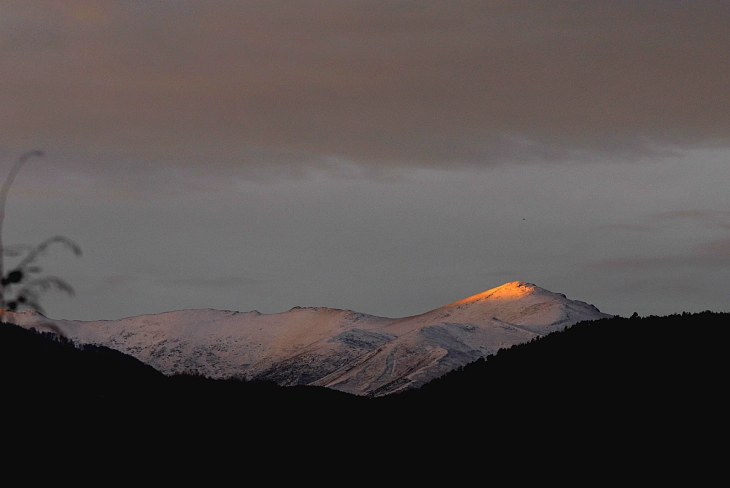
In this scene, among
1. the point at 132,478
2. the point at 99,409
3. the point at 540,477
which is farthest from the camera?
the point at 540,477

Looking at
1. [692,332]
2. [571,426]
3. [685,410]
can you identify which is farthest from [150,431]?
[692,332]

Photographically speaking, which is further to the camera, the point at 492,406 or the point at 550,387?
the point at 550,387

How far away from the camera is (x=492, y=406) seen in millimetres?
82438

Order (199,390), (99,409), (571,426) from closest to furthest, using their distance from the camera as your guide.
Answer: (99,409) < (199,390) < (571,426)

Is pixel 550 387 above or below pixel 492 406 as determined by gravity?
above

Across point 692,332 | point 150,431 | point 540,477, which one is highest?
point 692,332

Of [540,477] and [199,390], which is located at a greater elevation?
[199,390]

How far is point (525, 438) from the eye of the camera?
72.6 m

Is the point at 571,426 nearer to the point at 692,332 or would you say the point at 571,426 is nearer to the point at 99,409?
the point at 692,332

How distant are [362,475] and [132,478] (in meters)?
21.9

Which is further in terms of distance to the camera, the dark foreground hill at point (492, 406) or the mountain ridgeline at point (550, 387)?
the mountain ridgeline at point (550, 387)

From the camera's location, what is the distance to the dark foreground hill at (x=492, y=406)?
157 feet

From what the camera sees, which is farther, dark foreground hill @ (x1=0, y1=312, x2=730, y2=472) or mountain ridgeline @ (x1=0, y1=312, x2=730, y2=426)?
mountain ridgeline @ (x1=0, y1=312, x2=730, y2=426)

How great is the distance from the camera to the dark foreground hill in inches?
1882
